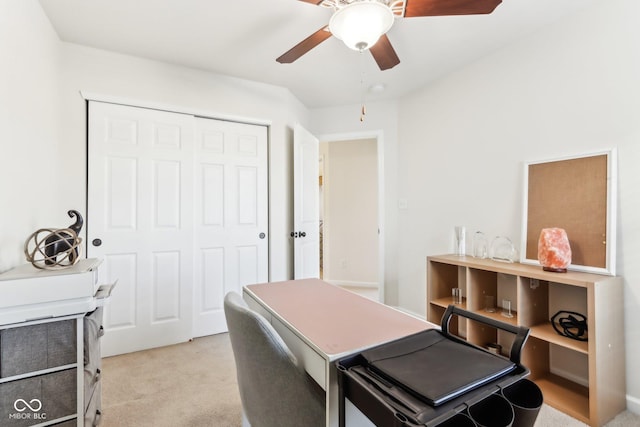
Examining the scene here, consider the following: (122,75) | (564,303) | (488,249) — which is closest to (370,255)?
(488,249)

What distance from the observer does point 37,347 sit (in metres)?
1.19

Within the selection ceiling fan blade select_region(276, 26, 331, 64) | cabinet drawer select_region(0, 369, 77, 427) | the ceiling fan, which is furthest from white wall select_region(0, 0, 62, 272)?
the ceiling fan

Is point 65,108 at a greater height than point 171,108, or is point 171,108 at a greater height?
point 171,108

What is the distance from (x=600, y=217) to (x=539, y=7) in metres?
1.36

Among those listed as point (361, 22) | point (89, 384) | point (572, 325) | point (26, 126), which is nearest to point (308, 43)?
point (361, 22)

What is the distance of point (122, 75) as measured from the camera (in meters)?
2.42

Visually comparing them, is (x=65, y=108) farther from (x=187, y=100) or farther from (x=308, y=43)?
(x=308, y=43)

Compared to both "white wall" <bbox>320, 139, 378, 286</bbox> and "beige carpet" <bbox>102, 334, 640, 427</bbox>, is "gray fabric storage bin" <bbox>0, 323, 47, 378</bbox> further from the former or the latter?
"white wall" <bbox>320, 139, 378, 286</bbox>

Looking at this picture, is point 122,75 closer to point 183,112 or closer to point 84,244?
point 183,112

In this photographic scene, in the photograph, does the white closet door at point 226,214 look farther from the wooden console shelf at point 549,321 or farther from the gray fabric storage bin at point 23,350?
the wooden console shelf at point 549,321

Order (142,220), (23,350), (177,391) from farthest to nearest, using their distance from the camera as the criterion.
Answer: (142,220) < (177,391) < (23,350)

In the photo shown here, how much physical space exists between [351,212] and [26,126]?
3816 mm

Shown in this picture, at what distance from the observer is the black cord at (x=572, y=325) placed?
1709mm

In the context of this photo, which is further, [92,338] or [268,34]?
[268,34]
